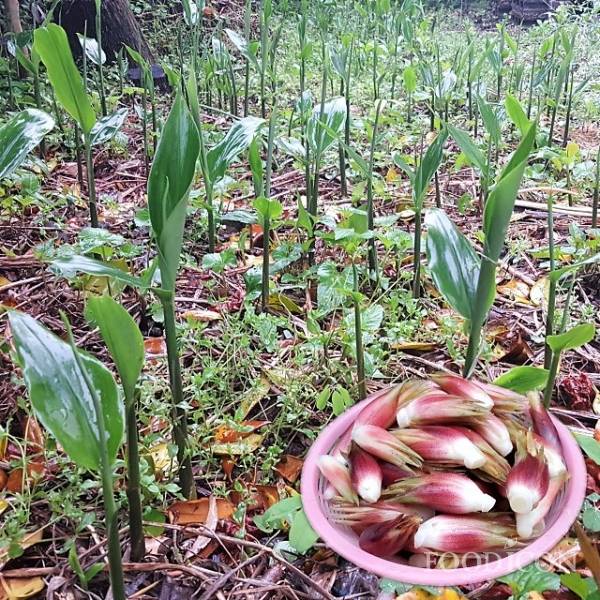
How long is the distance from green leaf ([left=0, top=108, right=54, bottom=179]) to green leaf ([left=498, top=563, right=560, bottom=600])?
98 centimetres

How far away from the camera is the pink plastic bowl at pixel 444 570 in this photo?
0.63 metres

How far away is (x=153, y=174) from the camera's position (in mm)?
830

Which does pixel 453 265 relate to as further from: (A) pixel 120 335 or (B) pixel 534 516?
(A) pixel 120 335

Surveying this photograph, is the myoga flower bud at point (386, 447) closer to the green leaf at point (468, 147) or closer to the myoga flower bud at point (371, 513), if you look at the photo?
the myoga flower bud at point (371, 513)

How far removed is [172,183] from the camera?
0.83 metres

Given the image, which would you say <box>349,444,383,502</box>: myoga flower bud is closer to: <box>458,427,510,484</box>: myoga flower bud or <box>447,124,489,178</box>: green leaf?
<box>458,427,510,484</box>: myoga flower bud

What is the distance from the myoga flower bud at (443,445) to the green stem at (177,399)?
288 mm

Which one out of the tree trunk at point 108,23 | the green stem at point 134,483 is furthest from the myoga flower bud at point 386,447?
the tree trunk at point 108,23

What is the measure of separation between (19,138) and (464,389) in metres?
0.88

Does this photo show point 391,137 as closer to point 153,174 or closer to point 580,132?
point 580,132

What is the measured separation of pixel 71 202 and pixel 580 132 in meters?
1.98

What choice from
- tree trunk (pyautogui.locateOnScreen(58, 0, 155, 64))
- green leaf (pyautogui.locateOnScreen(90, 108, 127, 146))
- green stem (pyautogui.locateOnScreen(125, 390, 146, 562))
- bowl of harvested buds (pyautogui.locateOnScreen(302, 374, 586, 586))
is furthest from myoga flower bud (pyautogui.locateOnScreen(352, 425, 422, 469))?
tree trunk (pyautogui.locateOnScreen(58, 0, 155, 64))

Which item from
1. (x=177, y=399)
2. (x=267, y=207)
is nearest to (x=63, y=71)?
(x=267, y=207)

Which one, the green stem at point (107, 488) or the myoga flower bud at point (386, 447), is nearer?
the green stem at point (107, 488)
